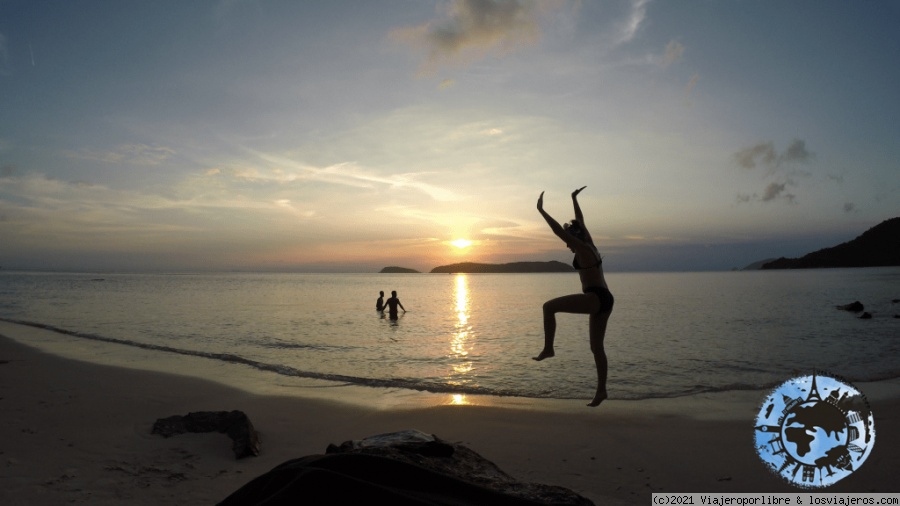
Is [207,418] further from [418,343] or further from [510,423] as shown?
[418,343]

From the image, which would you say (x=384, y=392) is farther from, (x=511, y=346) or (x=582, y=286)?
(x=511, y=346)

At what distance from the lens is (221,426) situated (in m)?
9.20

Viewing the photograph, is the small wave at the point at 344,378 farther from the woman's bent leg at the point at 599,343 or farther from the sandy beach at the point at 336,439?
the woman's bent leg at the point at 599,343

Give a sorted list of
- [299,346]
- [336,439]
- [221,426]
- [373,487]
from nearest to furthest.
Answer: [373,487] < [221,426] < [336,439] < [299,346]

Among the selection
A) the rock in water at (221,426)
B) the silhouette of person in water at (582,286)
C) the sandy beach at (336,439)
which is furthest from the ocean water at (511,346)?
the silhouette of person in water at (582,286)

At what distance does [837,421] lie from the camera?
16.5 feet

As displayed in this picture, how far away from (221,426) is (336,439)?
7.27 feet

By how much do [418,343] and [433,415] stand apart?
14.7m

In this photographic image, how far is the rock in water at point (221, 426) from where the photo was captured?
28.3 feet

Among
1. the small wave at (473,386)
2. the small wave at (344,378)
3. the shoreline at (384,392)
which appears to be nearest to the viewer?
the shoreline at (384,392)

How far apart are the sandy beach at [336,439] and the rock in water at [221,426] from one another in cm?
18

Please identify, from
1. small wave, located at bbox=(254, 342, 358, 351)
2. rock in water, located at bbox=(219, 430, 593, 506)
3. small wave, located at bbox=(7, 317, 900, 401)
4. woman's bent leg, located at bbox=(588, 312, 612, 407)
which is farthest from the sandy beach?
small wave, located at bbox=(254, 342, 358, 351)

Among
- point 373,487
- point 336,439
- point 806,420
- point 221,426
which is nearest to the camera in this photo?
point 373,487

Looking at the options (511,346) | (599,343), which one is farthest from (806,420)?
(511,346)
